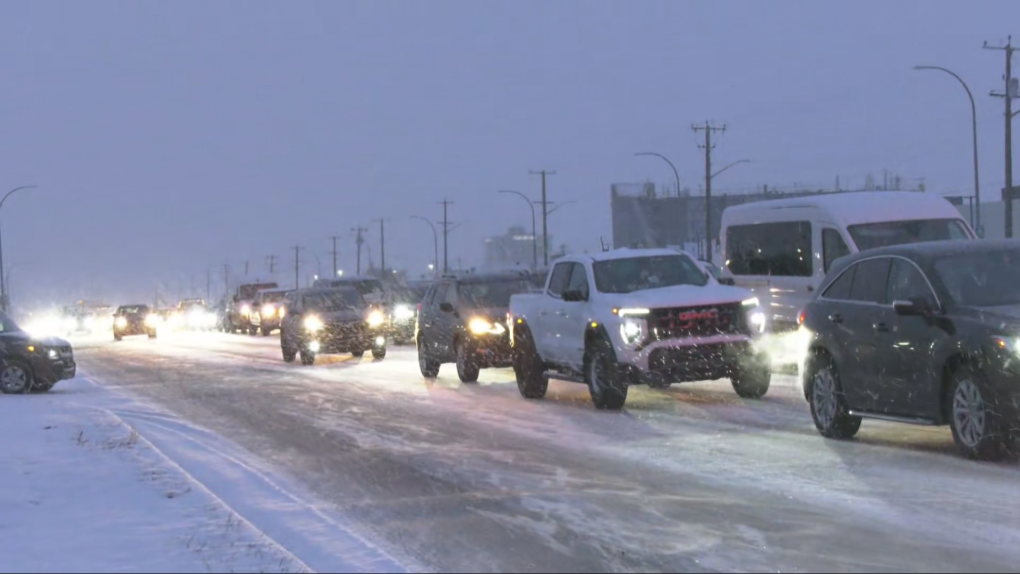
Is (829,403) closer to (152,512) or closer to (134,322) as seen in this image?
(152,512)

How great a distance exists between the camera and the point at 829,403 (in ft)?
39.5

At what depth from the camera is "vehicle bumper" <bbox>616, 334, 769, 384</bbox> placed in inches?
590

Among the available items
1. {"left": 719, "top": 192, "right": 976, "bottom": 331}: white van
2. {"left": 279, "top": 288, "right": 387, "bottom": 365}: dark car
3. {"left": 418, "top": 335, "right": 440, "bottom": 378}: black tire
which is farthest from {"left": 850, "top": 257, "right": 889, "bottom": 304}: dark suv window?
{"left": 279, "top": 288, "right": 387, "bottom": 365}: dark car

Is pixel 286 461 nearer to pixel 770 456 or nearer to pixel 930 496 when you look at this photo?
pixel 770 456

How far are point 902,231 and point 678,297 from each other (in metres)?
5.39

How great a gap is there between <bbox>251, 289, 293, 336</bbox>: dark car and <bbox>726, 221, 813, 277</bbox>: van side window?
106ft

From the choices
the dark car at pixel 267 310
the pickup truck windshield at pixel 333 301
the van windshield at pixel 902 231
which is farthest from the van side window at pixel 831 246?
the dark car at pixel 267 310

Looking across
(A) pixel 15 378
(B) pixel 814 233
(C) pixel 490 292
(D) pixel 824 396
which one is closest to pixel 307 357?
(A) pixel 15 378

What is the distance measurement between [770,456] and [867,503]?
91.9 inches

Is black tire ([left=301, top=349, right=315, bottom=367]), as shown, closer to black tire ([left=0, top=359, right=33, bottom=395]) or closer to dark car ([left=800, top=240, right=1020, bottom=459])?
black tire ([left=0, top=359, right=33, bottom=395])

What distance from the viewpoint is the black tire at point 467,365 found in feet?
69.4

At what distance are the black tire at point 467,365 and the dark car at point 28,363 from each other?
7.25 meters

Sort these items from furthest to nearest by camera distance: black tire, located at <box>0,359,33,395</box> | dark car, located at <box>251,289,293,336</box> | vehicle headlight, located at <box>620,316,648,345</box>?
dark car, located at <box>251,289,293,336</box> → black tire, located at <box>0,359,33,395</box> → vehicle headlight, located at <box>620,316,648,345</box>

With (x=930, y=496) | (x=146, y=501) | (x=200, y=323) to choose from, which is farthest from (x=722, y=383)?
(x=200, y=323)
